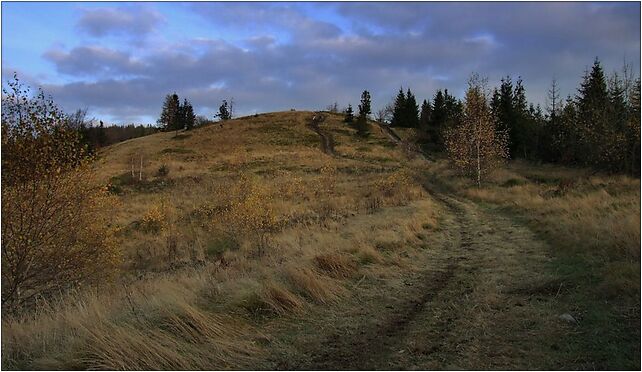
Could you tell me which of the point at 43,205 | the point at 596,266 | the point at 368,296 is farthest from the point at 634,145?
the point at 43,205

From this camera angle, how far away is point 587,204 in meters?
16.5

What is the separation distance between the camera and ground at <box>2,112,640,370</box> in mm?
5137

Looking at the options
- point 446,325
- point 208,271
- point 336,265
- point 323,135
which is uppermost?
point 323,135

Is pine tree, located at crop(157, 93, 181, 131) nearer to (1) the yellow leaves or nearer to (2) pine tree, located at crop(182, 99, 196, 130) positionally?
(2) pine tree, located at crop(182, 99, 196, 130)

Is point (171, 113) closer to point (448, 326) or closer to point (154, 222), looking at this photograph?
point (154, 222)

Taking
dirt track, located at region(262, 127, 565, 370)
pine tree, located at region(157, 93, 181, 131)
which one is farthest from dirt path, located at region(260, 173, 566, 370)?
pine tree, located at region(157, 93, 181, 131)

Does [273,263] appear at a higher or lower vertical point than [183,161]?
lower

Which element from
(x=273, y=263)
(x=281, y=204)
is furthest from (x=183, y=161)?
(x=273, y=263)

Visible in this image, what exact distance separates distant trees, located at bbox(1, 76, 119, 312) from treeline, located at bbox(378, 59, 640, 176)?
28619 mm

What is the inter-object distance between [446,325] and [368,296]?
75.6 inches

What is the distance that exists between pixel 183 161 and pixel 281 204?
121 feet

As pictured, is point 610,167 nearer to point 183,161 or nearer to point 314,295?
point 314,295

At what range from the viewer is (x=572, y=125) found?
133ft

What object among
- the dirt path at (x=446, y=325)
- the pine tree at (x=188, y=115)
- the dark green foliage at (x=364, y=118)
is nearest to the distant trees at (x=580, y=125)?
the dark green foliage at (x=364, y=118)
